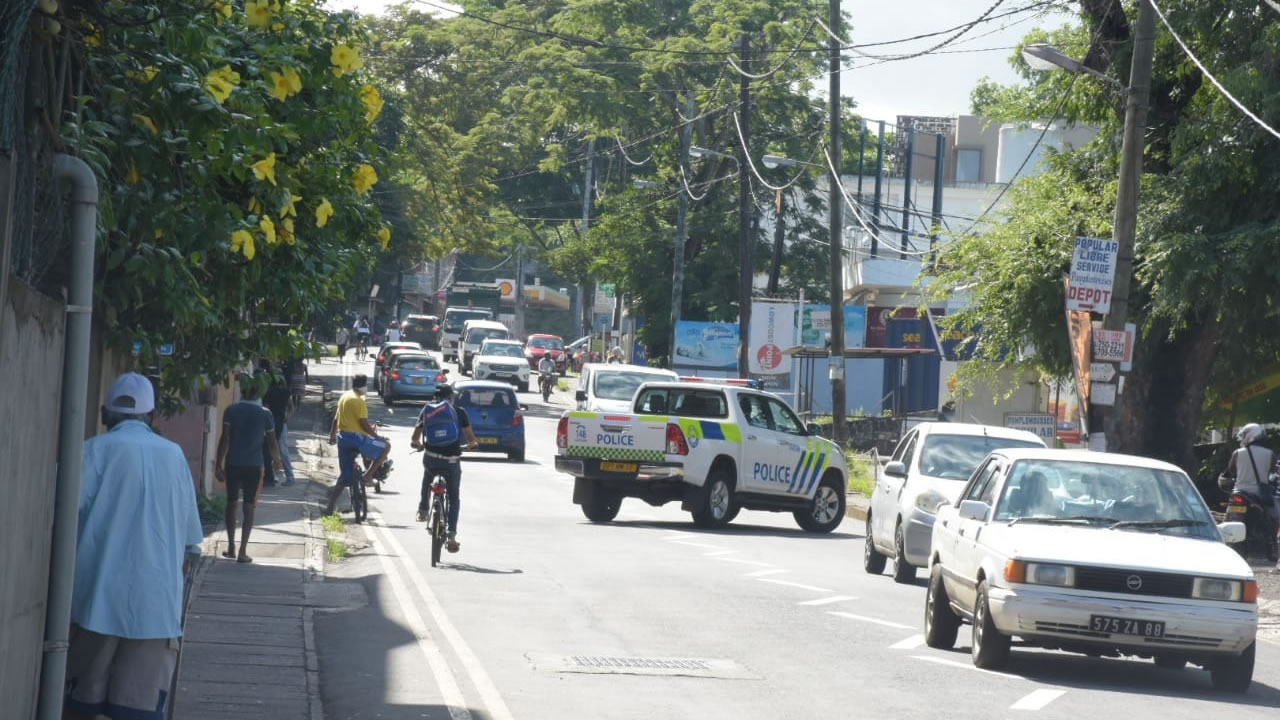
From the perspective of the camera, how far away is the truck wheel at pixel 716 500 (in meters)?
22.8

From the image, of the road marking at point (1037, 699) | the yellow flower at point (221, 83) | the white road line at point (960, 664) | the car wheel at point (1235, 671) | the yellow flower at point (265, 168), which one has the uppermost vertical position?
the yellow flower at point (221, 83)

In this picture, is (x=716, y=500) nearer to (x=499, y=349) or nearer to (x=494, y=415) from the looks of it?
(x=494, y=415)

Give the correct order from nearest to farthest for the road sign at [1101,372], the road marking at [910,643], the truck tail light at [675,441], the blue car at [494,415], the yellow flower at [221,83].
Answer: the yellow flower at [221,83], the road marking at [910,643], the road sign at [1101,372], the truck tail light at [675,441], the blue car at [494,415]

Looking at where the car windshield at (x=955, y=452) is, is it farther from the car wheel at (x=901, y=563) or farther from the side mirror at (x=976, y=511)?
the side mirror at (x=976, y=511)

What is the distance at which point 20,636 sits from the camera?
642 centimetres

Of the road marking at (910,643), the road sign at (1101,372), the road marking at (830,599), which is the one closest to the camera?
the road marking at (910,643)

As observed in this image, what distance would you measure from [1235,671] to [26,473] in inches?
311

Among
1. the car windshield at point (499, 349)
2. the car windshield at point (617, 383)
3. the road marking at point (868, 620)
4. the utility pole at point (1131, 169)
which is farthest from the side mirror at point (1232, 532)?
the car windshield at point (499, 349)

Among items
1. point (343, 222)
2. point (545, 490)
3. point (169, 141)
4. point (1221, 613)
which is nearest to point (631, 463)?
point (545, 490)

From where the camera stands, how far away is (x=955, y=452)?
17.8 meters

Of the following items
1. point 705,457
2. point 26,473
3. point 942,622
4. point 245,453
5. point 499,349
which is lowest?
point 942,622

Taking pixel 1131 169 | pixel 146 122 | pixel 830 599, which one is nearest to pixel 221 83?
pixel 146 122

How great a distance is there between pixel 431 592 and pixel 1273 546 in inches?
426

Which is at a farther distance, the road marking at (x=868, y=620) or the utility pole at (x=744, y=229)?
the utility pole at (x=744, y=229)
